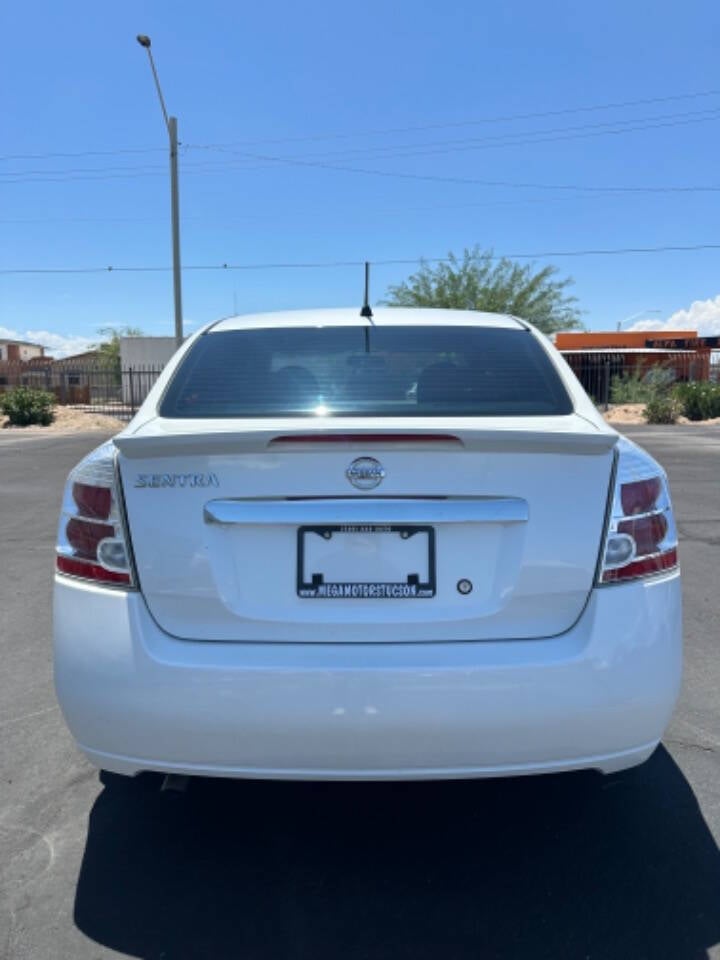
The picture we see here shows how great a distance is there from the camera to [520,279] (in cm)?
3303

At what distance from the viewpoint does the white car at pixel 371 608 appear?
203 cm

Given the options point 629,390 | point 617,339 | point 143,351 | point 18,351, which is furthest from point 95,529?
point 18,351

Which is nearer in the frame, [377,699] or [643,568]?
[377,699]

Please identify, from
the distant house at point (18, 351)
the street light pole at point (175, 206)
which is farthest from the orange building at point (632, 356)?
the distant house at point (18, 351)

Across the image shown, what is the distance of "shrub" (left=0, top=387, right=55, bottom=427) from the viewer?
2330 centimetres

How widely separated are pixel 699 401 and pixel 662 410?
130cm

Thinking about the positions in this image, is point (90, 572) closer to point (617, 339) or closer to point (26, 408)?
point (26, 408)

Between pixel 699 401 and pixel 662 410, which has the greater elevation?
pixel 699 401

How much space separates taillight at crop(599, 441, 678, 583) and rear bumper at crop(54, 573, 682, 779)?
7 centimetres

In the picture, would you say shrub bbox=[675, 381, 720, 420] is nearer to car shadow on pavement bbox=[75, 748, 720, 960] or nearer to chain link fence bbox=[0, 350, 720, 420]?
chain link fence bbox=[0, 350, 720, 420]

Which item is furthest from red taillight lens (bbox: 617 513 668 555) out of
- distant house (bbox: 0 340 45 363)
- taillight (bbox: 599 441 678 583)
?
distant house (bbox: 0 340 45 363)

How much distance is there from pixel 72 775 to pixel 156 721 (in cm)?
112

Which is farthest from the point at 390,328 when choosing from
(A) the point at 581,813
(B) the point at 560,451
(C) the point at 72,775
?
(C) the point at 72,775

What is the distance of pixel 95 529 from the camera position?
7.29 feet
